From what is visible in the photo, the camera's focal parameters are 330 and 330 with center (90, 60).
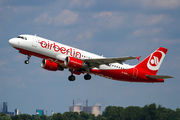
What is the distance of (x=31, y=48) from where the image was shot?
54688 mm

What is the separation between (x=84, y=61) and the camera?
190 ft

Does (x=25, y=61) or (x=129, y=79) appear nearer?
(x=25, y=61)

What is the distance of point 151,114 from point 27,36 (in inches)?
2602

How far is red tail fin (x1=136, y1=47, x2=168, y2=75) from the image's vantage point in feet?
217

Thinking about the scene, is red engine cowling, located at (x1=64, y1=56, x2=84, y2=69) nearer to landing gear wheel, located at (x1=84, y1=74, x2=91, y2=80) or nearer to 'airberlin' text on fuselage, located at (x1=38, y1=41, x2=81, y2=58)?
'airberlin' text on fuselage, located at (x1=38, y1=41, x2=81, y2=58)

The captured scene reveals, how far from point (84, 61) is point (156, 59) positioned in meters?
17.7

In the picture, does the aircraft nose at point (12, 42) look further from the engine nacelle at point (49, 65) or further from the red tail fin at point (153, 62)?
the red tail fin at point (153, 62)

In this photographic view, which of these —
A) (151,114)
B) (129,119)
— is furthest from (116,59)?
(129,119)

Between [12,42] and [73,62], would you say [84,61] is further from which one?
[12,42]

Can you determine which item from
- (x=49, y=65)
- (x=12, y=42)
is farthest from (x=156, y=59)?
(x=12, y=42)

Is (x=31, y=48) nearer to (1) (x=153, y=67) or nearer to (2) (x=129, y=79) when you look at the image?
(2) (x=129, y=79)

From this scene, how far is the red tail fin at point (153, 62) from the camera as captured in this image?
66000 mm

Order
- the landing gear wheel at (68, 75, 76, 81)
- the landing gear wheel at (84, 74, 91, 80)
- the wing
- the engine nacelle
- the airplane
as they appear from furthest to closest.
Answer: the landing gear wheel at (68, 75, 76, 81), the landing gear wheel at (84, 74, 91, 80), the engine nacelle, the wing, the airplane

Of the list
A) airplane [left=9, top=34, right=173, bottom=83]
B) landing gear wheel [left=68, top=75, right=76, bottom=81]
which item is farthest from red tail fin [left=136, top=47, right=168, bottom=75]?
landing gear wheel [left=68, top=75, right=76, bottom=81]
